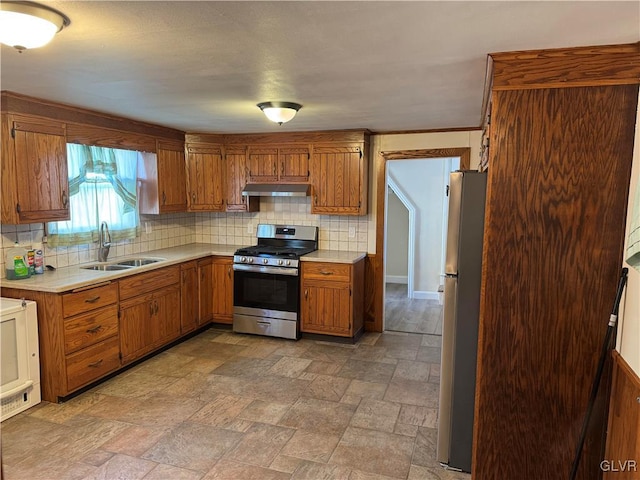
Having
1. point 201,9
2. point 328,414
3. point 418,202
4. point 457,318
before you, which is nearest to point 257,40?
point 201,9

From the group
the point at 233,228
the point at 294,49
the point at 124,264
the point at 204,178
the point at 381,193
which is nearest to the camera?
the point at 294,49

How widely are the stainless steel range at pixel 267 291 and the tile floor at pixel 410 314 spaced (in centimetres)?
132

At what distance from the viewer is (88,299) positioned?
3.43 m

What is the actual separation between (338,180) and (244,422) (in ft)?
8.81

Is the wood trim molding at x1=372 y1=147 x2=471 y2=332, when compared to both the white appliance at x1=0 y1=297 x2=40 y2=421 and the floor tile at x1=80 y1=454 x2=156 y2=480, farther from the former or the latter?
the white appliance at x1=0 y1=297 x2=40 y2=421

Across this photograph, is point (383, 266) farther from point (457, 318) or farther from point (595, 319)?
point (595, 319)

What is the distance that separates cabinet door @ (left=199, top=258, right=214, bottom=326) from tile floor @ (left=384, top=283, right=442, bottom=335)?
6.93ft

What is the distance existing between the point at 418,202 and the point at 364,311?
96.6 inches

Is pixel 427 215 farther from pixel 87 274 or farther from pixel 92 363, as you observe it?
pixel 92 363

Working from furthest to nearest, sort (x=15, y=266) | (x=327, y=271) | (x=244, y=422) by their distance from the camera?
1. (x=327, y=271)
2. (x=15, y=266)
3. (x=244, y=422)

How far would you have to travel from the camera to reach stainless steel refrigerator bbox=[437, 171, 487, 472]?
2.51 meters

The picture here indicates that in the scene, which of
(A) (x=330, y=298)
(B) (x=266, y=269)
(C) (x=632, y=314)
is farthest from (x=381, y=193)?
(C) (x=632, y=314)

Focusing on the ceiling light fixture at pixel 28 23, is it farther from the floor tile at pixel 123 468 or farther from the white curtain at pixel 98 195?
the white curtain at pixel 98 195

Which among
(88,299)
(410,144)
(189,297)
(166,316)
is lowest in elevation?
(166,316)
